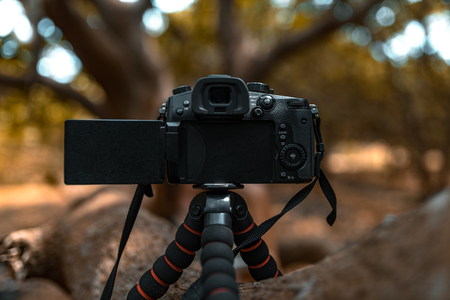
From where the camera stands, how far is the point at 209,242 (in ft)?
2.90

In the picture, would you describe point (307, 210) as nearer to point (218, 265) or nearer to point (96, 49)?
point (96, 49)

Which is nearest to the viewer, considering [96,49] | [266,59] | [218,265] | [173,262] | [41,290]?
[218,265]

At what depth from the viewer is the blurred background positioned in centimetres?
325

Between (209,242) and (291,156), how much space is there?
0.40 metres

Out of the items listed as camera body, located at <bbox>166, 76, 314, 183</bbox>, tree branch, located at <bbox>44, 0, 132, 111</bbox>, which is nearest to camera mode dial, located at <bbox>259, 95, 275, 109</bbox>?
camera body, located at <bbox>166, 76, 314, 183</bbox>

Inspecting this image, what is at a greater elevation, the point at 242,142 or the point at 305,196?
the point at 242,142

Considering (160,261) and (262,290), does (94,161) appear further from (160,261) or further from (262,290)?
(262,290)

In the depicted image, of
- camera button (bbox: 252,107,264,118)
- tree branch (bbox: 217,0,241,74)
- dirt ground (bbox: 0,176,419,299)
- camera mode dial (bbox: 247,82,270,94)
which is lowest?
dirt ground (bbox: 0,176,419,299)

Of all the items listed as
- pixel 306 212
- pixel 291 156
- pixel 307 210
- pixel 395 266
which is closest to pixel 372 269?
pixel 395 266

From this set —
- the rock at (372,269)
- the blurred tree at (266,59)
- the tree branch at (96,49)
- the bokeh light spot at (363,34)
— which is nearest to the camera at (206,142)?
the rock at (372,269)

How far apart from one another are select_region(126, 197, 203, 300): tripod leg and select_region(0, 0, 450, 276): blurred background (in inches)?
59.6

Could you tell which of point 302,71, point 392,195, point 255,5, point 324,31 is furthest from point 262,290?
point 392,195

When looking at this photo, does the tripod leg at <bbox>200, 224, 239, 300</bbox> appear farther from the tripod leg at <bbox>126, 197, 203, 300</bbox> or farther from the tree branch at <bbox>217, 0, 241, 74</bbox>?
the tree branch at <bbox>217, 0, 241, 74</bbox>

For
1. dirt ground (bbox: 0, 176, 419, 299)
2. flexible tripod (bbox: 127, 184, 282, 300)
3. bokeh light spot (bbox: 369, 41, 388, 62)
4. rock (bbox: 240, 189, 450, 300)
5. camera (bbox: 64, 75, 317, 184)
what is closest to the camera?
rock (bbox: 240, 189, 450, 300)
